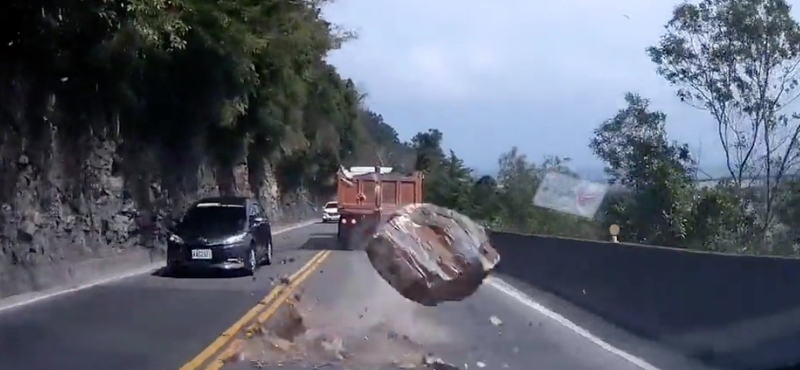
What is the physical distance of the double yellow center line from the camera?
42.1ft

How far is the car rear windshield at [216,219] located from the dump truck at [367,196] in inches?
474

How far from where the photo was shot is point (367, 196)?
41344 mm

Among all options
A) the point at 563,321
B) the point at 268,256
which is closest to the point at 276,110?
the point at 268,256

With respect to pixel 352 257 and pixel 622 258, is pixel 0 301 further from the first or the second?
pixel 352 257

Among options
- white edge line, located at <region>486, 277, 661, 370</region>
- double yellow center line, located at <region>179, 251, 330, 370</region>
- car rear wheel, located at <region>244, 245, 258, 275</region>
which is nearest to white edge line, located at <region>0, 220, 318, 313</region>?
car rear wheel, located at <region>244, 245, 258, 275</region>

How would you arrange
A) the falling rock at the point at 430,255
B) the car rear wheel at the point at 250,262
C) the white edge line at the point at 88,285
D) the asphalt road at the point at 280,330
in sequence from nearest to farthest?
the asphalt road at the point at 280,330, the falling rock at the point at 430,255, the white edge line at the point at 88,285, the car rear wheel at the point at 250,262

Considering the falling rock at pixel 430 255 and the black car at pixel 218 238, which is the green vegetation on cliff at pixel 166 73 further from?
the falling rock at pixel 430 255

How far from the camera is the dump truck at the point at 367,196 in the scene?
40.7 metres

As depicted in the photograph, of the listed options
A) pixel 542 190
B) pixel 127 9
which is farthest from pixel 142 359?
pixel 542 190

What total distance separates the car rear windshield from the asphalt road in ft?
12.3

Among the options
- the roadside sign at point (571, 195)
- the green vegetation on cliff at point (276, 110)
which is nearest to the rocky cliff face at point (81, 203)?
the green vegetation on cliff at point (276, 110)

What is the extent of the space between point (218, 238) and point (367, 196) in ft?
48.3

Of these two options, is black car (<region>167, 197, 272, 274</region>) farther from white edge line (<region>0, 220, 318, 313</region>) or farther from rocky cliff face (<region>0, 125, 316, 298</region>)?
rocky cliff face (<region>0, 125, 316, 298</region>)

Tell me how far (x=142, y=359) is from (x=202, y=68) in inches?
864
